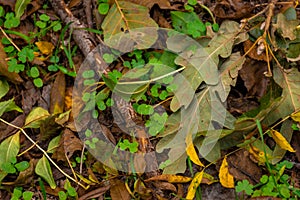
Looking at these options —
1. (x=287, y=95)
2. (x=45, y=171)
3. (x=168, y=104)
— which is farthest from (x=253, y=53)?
(x=45, y=171)

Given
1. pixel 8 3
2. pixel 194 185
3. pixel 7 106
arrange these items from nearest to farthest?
pixel 194 185
pixel 7 106
pixel 8 3

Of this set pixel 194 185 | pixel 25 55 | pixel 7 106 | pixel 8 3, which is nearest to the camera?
pixel 194 185

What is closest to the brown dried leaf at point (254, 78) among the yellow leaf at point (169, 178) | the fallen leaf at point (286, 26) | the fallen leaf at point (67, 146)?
the fallen leaf at point (286, 26)

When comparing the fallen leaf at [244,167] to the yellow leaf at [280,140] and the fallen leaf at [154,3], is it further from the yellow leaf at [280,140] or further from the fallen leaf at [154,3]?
the fallen leaf at [154,3]

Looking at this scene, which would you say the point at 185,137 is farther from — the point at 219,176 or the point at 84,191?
the point at 84,191

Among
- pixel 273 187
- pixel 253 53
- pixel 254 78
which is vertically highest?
pixel 253 53

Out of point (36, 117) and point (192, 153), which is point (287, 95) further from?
point (36, 117)

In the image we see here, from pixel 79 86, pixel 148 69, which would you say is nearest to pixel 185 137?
pixel 148 69
